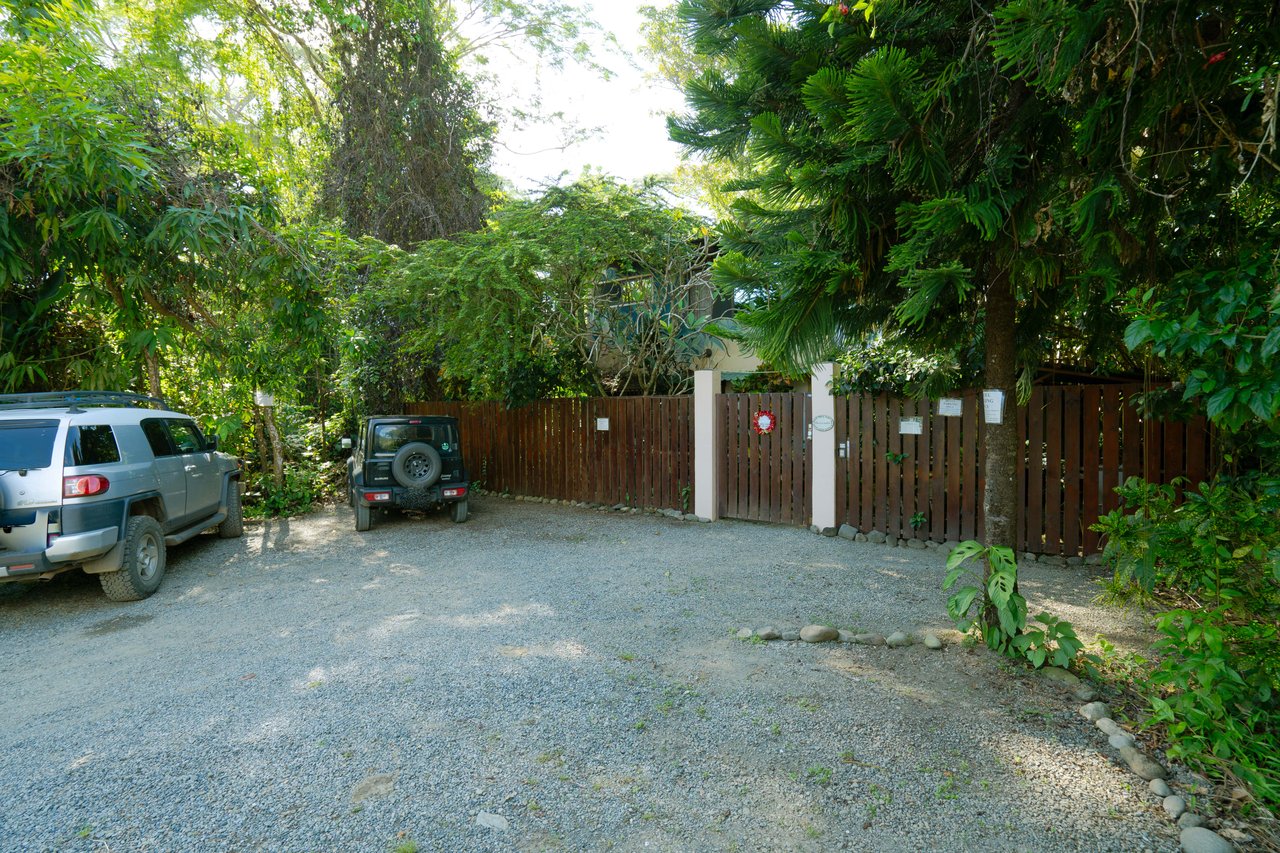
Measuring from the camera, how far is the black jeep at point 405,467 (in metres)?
8.61

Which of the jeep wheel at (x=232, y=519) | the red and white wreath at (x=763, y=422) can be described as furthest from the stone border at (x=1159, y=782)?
the jeep wheel at (x=232, y=519)

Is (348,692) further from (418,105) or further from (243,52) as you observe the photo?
A: (243,52)

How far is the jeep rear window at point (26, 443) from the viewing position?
5082mm

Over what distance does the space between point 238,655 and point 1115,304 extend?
257 inches

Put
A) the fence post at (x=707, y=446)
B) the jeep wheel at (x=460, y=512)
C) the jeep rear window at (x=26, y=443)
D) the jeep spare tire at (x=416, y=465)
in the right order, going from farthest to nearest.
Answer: the jeep wheel at (x=460, y=512) → the fence post at (x=707, y=446) → the jeep spare tire at (x=416, y=465) → the jeep rear window at (x=26, y=443)

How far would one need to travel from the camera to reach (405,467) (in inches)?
340

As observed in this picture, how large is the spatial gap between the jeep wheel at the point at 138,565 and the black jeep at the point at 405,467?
2728 mm

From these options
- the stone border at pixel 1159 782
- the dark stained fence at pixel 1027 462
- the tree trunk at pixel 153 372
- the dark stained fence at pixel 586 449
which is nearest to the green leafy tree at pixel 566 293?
the dark stained fence at pixel 586 449

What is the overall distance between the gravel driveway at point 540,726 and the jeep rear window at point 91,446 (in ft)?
4.28

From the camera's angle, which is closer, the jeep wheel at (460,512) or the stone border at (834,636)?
the stone border at (834,636)

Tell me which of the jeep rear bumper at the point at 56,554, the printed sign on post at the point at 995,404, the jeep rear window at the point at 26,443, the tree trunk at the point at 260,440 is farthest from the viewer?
the tree trunk at the point at 260,440

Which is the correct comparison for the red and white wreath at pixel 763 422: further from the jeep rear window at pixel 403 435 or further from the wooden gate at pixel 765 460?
the jeep rear window at pixel 403 435

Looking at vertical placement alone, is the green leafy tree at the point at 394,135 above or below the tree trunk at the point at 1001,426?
above

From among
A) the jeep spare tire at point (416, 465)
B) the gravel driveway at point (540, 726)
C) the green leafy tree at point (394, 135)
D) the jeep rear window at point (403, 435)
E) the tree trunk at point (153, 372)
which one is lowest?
the gravel driveway at point (540, 726)
